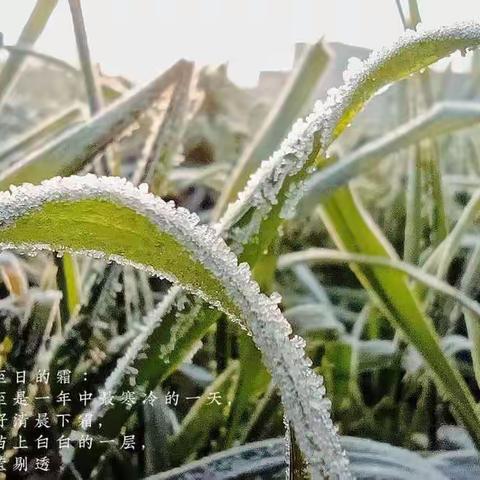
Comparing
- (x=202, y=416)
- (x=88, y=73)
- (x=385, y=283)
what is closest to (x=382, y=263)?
(x=385, y=283)

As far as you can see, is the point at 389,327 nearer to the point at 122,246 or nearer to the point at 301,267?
the point at 301,267

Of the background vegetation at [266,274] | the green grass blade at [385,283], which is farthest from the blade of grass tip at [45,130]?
the green grass blade at [385,283]

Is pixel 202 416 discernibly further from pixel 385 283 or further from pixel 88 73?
pixel 88 73

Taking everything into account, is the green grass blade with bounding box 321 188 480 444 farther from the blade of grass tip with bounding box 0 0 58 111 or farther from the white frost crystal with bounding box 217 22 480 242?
the blade of grass tip with bounding box 0 0 58 111

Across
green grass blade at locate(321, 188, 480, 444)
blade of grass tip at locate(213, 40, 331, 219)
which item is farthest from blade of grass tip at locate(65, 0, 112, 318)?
green grass blade at locate(321, 188, 480, 444)

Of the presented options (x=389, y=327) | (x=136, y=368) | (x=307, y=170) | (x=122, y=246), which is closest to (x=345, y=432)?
(x=389, y=327)

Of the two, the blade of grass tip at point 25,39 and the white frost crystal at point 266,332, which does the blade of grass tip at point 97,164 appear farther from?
the white frost crystal at point 266,332
